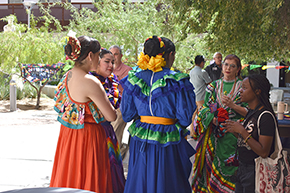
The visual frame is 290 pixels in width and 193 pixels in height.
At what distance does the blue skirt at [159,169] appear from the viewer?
2.90 m

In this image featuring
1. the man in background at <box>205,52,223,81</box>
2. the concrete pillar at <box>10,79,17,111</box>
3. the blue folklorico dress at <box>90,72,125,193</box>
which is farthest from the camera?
the concrete pillar at <box>10,79,17,111</box>

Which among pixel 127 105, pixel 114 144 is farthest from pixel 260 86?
pixel 114 144

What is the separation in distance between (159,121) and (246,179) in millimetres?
934

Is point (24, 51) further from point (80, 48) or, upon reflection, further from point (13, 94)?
point (80, 48)

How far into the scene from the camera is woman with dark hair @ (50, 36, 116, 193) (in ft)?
10.3

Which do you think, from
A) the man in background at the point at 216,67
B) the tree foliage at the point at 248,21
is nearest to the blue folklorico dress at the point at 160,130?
the tree foliage at the point at 248,21

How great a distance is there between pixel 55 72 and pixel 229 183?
1076 centimetres

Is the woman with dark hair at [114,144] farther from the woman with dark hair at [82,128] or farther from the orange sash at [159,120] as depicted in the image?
the orange sash at [159,120]

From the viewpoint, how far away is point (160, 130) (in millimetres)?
2961

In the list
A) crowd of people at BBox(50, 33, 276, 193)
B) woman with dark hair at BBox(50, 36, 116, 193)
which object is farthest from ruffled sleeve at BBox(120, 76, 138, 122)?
woman with dark hair at BBox(50, 36, 116, 193)

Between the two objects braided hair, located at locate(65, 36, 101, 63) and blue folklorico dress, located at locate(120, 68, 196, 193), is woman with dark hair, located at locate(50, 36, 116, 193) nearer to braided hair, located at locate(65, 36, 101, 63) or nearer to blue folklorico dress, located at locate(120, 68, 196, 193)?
braided hair, located at locate(65, 36, 101, 63)

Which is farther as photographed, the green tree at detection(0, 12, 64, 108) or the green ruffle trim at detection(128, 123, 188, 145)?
the green tree at detection(0, 12, 64, 108)

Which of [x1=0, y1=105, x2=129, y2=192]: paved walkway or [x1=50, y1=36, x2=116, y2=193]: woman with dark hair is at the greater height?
[x1=50, y1=36, x2=116, y2=193]: woman with dark hair

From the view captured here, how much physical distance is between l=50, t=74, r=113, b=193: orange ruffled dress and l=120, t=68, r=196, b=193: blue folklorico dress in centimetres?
35
